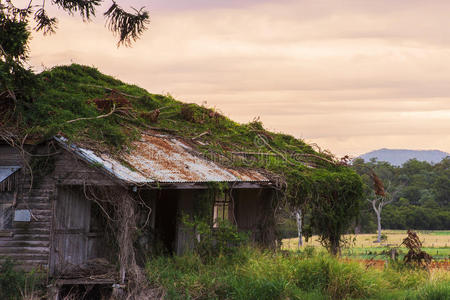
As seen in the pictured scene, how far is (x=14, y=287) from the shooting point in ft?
41.2

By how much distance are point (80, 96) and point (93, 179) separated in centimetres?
500

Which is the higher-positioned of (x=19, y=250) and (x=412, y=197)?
(x=412, y=197)

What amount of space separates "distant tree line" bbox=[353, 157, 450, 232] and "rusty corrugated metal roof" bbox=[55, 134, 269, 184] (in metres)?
43.2

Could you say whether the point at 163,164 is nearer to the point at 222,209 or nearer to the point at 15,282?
the point at 222,209

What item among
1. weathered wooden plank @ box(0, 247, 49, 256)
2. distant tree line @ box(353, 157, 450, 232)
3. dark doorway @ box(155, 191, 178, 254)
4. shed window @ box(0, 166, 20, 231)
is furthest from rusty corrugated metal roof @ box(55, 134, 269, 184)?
distant tree line @ box(353, 157, 450, 232)

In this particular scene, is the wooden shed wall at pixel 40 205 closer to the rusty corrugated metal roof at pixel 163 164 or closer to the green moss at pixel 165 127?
the rusty corrugated metal roof at pixel 163 164

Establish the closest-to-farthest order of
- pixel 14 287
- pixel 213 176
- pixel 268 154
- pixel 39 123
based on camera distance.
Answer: pixel 14 287 → pixel 39 123 → pixel 213 176 → pixel 268 154

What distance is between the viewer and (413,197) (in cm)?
7275

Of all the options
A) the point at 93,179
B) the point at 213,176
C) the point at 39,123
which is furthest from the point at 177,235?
the point at 39,123

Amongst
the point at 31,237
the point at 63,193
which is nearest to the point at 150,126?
the point at 63,193

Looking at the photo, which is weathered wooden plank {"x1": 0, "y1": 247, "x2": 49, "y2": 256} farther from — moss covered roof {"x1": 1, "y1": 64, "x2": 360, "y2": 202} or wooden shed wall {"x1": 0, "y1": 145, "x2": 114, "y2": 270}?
moss covered roof {"x1": 1, "y1": 64, "x2": 360, "y2": 202}

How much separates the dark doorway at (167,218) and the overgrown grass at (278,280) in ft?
5.55

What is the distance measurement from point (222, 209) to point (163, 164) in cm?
265

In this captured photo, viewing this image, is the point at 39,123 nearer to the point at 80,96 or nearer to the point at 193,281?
the point at 80,96
